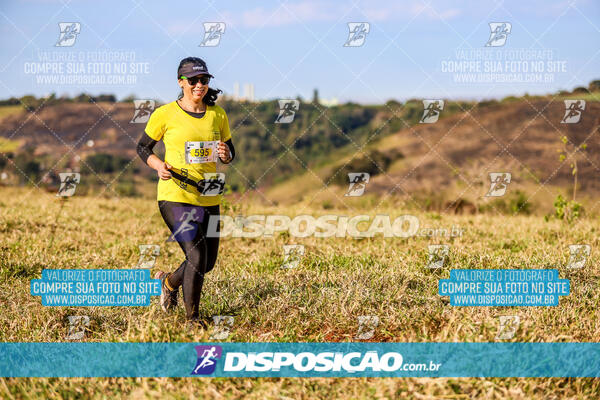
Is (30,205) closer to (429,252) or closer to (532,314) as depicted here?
(429,252)

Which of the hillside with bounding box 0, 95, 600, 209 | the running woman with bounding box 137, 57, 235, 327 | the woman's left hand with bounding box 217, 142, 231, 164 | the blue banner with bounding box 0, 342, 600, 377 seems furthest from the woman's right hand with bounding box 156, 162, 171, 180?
the hillside with bounding box 0, 95, 600, 209

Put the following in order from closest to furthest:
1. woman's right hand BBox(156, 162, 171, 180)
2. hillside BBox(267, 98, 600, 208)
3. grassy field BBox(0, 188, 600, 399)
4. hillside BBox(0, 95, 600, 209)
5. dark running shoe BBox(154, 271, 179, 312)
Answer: grassy field BBox(0, 188, 600, 399), woman's right hand BBox(156, 162, 171, 180), dark running shoe BBox(154, 271, 179, 312), hillside BBox(0, 95, 600, 209), hillside BBox(267, 98, 600, 208)

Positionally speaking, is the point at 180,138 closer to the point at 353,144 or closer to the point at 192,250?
the point at 192,250

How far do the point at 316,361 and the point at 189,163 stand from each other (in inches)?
69.8

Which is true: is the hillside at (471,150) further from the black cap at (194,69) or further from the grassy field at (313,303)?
the black cap at (194,69)

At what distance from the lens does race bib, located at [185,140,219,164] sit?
165 inches

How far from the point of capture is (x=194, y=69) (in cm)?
414

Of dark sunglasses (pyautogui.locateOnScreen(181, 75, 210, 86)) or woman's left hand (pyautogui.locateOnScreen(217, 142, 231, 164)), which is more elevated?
dark sunglasses (pyautogui.locateOnScreen(181, 75, 210, 86))

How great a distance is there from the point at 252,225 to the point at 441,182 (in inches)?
963

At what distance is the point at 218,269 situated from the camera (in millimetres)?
6000

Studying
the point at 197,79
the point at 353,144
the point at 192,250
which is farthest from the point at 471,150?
the point at 192,250

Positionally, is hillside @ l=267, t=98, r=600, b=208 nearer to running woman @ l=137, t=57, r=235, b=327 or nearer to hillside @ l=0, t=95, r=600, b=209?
hillside @ l=0, t=95, r=600, b=209

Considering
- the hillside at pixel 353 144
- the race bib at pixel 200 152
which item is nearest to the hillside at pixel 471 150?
the hillside at pixel 353 144

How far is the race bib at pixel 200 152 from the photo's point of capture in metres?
4.20
